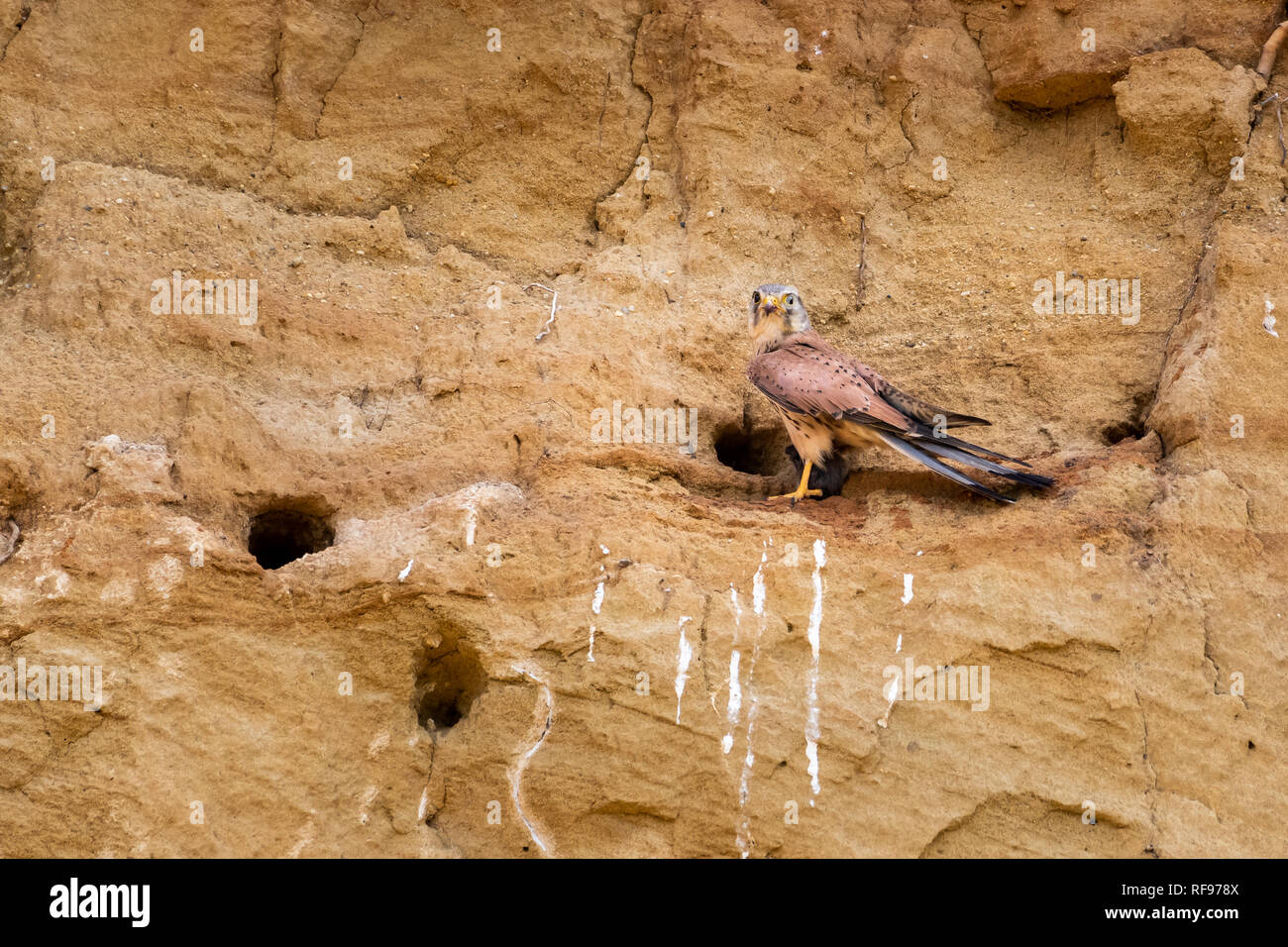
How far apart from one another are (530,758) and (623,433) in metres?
1.78

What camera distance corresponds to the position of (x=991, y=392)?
6867 millimetres

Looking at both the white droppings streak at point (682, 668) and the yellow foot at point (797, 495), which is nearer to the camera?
the white droppings streak at point (682, 668)

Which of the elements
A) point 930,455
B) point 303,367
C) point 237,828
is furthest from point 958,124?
point 237,828

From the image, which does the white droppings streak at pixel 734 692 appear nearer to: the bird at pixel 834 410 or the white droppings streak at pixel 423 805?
the bird at pixel 834 410

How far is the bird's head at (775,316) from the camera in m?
6.86

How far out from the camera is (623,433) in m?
6.67

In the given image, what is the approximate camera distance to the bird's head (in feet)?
22.5

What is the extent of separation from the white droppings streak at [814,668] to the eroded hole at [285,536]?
7.56 feet

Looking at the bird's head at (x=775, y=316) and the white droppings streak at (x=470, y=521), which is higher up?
the bird's head at (x=775, y=316)
